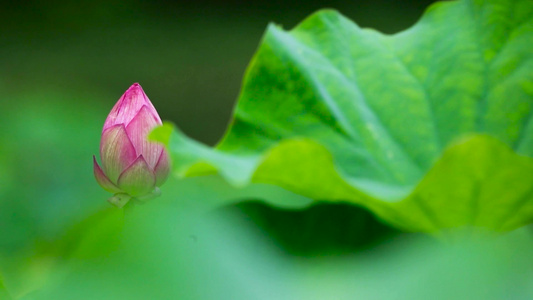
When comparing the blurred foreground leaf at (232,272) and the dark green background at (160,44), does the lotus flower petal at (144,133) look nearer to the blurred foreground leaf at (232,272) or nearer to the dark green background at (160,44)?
the blurred foreground leaf at (232,272)

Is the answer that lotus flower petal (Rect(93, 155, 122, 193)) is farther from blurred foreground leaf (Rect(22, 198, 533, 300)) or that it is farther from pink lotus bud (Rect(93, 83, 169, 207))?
blurred foreground leaf (Rect(22, 198, 533, 300))

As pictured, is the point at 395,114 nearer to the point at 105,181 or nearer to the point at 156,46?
the point at 105,181

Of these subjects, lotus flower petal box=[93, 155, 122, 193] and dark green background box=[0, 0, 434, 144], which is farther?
dark green background box=[0, 0, 434, 144]

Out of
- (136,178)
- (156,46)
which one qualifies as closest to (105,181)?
(136,178)

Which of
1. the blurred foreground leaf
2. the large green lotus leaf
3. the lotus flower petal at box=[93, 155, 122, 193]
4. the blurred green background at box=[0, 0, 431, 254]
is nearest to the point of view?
the blurred foreground leaf

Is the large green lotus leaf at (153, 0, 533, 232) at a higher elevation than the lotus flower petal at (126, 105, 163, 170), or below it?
higher

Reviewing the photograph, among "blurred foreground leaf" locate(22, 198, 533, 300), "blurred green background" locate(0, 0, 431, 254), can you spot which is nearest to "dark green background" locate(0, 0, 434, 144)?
"blurred green background" locate(0, 0, 431, 254)

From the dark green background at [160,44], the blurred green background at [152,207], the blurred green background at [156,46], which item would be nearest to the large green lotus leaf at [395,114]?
the blurred green background at [152,207]

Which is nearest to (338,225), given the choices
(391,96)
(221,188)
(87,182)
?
(221,188)
